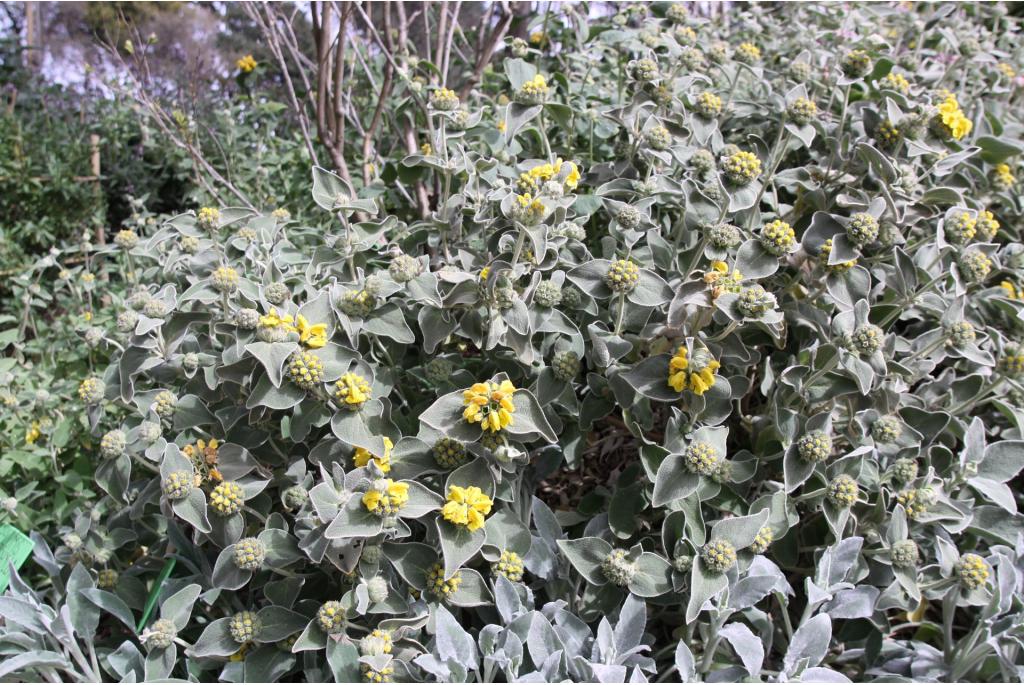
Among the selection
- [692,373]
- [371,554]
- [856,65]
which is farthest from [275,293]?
[856,65]

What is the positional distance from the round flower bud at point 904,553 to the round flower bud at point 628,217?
986 mm

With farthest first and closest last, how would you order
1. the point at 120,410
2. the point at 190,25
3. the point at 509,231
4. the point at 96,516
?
the point at 190,25 < the point at 120,410 < the point at 96,516 < the point at 509,231

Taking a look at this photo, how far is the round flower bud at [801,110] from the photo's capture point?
218 cm

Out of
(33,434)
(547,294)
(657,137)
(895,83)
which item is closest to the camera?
(547,294)

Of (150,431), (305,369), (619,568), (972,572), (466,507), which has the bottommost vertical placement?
(972,572)

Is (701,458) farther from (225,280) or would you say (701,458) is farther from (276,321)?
(225,280)

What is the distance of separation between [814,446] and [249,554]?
1.31m

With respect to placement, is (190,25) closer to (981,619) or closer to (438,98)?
(438,98)

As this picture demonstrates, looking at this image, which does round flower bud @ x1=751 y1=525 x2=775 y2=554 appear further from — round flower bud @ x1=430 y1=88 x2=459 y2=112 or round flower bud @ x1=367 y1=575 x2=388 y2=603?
round flower bud @ x1=430 y1=88 x2=459 y2=112

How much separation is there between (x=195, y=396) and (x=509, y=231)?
90 cm

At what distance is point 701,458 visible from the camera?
1825mm

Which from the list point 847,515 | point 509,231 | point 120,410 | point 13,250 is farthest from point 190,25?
point 847,515

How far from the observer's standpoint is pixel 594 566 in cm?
186

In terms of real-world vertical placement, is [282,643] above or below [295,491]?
below
